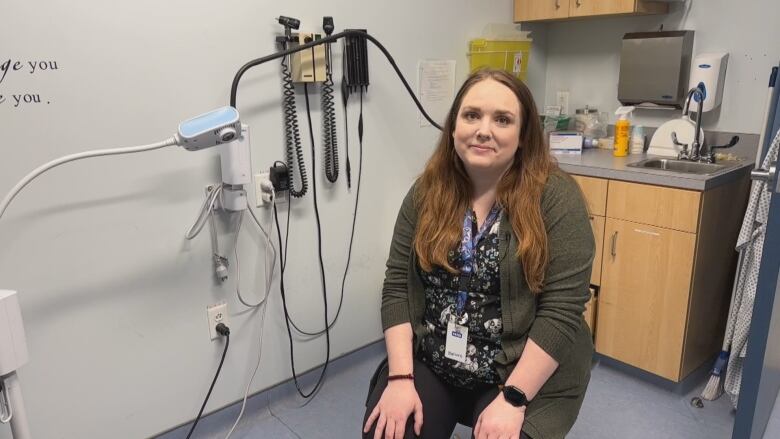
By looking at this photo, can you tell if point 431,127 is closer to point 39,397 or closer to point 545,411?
point 545,411

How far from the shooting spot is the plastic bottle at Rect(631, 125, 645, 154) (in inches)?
100

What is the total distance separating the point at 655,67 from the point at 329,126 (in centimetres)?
149

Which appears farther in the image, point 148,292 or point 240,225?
point 240,225

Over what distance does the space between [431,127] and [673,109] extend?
1.10 meters

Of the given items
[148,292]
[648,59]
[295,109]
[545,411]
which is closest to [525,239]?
[545,411]

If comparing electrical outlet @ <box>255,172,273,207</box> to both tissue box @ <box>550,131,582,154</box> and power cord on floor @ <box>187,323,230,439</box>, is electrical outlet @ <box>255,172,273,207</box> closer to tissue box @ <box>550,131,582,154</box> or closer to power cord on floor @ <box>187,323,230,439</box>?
power cord on floor @ <box>187,323,230,439</box>

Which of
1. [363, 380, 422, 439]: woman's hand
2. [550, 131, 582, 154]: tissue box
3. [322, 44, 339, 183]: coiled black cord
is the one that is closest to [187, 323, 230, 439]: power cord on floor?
[322, 44, 339, 183]: coiled black cord

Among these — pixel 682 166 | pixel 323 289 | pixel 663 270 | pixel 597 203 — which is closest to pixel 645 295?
pixel 663 270

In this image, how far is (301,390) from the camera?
2168 millimetres

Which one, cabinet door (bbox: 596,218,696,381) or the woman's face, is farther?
cabinet door (bbox: 596,218,696,381)

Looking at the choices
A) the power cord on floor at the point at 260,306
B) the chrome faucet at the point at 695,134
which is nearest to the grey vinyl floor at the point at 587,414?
the power cord on floor at the point at 260,306

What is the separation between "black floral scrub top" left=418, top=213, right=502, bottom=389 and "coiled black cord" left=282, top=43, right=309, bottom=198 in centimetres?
79

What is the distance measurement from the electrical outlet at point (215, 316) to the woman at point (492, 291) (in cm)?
72

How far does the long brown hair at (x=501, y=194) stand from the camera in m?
1.23
